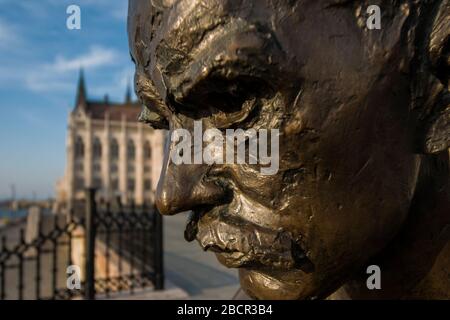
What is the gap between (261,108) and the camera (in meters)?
0.66

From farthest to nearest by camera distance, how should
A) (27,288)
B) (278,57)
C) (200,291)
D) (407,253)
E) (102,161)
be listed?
(102,161)
(27,288)
(200,291)
(407,253)
(278,57)

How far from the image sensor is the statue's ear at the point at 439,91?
0.69m

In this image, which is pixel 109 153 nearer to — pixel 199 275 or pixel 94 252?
pixel 199 275

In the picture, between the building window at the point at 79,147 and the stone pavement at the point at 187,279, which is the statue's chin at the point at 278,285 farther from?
the building window at the point at 79,147

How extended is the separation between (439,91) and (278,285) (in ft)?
1.64

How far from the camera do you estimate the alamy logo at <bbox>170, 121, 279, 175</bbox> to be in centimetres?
67

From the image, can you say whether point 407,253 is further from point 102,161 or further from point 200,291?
point 102,161

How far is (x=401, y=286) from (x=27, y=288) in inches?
342

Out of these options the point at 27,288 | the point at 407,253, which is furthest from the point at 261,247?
the point at 27,288

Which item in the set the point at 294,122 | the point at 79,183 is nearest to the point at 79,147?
the point at 79,183

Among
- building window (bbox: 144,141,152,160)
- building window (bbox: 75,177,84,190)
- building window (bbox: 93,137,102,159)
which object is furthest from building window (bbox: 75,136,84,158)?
building window (bbox: 144,141,152,160)

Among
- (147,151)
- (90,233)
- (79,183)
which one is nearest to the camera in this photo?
(90,233)

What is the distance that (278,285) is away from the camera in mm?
758

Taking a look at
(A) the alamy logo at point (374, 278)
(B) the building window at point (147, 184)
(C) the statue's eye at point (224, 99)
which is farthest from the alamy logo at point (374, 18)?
(B) the building window at point (147, 184)
